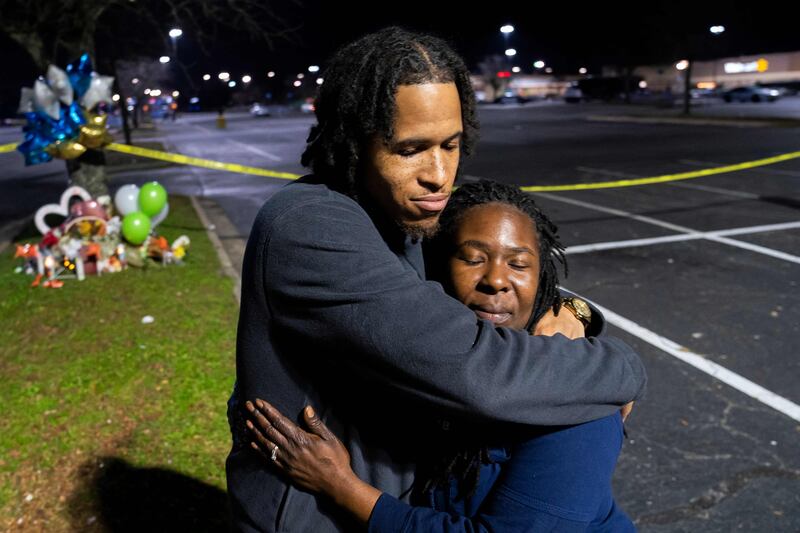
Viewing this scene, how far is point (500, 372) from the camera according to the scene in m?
1.23

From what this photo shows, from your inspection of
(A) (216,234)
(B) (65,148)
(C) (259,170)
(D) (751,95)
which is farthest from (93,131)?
(D) (751,95)

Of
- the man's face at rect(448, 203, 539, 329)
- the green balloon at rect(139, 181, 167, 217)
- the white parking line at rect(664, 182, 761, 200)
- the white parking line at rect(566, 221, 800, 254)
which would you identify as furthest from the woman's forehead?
the white parking line at rect(664, 182, 761, 200)

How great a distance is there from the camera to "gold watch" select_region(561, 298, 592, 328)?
178 centimetres

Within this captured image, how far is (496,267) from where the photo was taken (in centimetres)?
161

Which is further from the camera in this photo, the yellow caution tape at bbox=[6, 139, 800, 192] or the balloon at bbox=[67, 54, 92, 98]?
the yellow caution tape at bbox=[6, 139, 800, 192]

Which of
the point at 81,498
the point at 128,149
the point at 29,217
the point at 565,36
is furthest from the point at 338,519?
the point at 565,36

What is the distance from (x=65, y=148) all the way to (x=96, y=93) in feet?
2.46

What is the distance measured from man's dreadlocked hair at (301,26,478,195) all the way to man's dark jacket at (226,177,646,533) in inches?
3.5

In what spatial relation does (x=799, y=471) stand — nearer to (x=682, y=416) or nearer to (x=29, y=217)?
(x=682, y=416)

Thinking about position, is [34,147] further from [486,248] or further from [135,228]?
[486,248]

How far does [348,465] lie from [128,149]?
8362 millimetres

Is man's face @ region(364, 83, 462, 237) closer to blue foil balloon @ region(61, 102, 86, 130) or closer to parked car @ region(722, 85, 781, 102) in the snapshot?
blue foil balloon @ region(61, 102, 86, 130)

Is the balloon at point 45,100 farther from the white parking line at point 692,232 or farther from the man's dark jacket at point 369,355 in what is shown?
the white parking line at point 692,232

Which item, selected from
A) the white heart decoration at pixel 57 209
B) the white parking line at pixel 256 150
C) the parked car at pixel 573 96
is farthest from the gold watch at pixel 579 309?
the parked car at pixel 573 96
